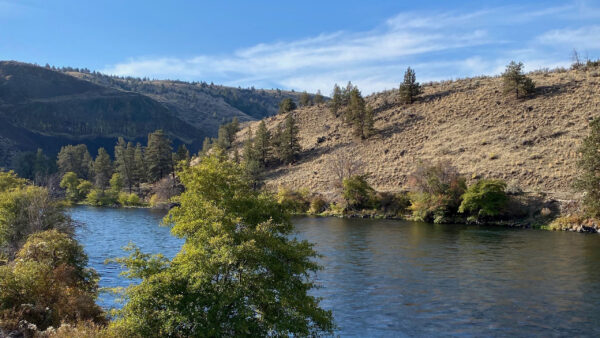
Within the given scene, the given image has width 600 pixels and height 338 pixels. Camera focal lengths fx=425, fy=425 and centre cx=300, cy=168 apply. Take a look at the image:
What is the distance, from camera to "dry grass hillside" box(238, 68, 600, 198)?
7244 cm

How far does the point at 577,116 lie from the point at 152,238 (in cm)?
8073

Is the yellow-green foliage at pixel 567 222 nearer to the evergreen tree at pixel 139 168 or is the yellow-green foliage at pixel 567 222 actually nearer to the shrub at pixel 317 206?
the shrub at pixel 317 206

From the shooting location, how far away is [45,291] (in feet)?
60.5

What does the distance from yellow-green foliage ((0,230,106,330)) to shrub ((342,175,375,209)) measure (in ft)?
184

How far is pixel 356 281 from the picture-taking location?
29.9 meters

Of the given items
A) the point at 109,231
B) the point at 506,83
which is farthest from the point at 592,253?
the point at 506,83

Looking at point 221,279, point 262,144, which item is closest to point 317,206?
point 262,144

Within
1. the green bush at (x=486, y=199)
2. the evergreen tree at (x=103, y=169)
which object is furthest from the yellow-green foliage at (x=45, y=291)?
the evergreen tree at (x=103, y=169)

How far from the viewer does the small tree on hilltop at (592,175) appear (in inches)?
1954

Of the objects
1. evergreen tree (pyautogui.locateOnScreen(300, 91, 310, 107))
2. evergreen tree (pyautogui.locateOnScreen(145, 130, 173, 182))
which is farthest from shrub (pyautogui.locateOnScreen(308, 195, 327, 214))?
evergreen tree (pyautogui.locateOnScreen(300, 91, 310, 107))

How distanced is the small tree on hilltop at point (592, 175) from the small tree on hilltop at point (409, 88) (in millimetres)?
67882

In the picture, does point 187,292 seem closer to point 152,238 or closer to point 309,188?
point 152,238

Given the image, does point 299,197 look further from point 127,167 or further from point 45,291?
point 45,291

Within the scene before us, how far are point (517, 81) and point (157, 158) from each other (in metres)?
95.5
